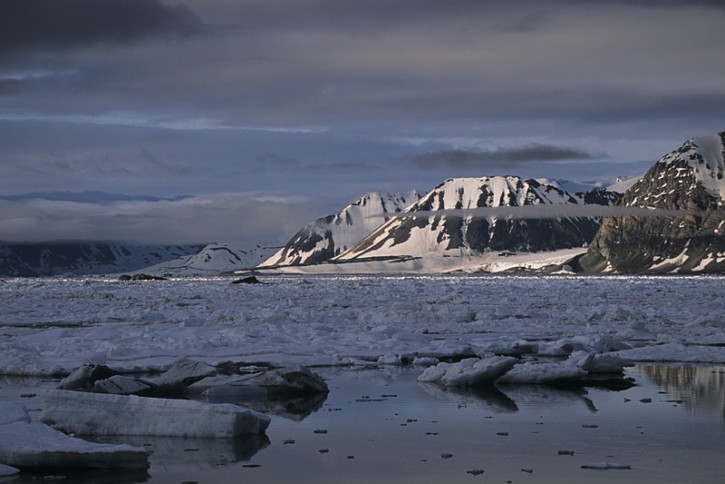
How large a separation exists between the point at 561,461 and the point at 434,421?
2.89 metres

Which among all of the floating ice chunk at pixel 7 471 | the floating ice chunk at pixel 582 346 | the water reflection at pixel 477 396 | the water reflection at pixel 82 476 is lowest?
the water reflection at pixel 82 476

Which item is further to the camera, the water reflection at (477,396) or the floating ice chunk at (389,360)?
the floating ice chunk at (389,360)

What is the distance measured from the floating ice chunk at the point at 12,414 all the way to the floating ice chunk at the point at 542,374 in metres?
8.45

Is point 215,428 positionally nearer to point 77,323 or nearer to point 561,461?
point 561,461

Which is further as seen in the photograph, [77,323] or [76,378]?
[77,323]

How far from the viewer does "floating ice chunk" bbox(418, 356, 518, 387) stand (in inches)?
649

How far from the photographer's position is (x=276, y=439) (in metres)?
11.8

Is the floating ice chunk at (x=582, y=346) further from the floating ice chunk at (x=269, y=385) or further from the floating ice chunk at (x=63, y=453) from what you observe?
the floating ice chunk at (x=63, y=453)

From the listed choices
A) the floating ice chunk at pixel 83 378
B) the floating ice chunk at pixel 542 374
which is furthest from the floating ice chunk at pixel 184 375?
the floating ice chunk at pixel 542 374

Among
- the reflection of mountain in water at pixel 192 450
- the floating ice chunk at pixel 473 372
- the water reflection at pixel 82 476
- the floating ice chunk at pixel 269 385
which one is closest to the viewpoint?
the water reflection at pixel 82 476

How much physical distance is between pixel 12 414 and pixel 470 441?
558 cm

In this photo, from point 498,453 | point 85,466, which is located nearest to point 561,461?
point 498,453

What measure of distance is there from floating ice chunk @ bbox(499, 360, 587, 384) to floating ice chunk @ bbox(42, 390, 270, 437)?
6277 mm

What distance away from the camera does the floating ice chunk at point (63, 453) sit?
32.4 ft
